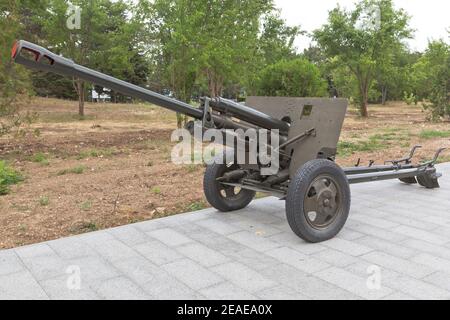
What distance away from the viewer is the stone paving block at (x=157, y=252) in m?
3.68

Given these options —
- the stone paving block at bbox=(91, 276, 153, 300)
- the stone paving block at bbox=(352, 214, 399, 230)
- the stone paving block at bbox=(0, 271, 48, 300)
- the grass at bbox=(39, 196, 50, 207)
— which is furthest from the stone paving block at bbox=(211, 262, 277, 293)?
the grass at bbox=(39, 196, 50, 207)

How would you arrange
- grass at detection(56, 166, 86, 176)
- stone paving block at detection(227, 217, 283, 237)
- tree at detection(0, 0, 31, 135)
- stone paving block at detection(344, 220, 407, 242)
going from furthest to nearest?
tree at detection(0, 0, 31, 135) < grass at detection(56, 166, 86, 176) < stone paving block at detection(227, 217, 283, 237) < stone paving block at detection(344, 220, 407, 242)

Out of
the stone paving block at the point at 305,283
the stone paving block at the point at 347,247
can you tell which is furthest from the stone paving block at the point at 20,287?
the stone paving block at the point at 347,247

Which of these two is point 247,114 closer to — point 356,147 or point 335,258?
point 335,258

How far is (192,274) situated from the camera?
3379mm

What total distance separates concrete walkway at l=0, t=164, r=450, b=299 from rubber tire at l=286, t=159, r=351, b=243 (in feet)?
0.33

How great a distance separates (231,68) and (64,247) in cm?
1178

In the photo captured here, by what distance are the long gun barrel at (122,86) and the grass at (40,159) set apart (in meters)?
5.18

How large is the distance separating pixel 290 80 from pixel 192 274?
911 cm

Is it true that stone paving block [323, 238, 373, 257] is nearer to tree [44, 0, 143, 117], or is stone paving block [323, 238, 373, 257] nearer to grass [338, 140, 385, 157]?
grass [338, 140, 385, 157]

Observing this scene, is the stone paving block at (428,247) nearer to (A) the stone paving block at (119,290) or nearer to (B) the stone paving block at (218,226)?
(B) the stone paving block at (218,226)

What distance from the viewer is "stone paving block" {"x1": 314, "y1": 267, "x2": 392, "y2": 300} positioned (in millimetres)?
3045

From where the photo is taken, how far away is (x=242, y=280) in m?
3.27

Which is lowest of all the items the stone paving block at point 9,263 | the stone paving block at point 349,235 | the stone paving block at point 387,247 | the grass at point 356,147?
the stone paving block at point 9,263
